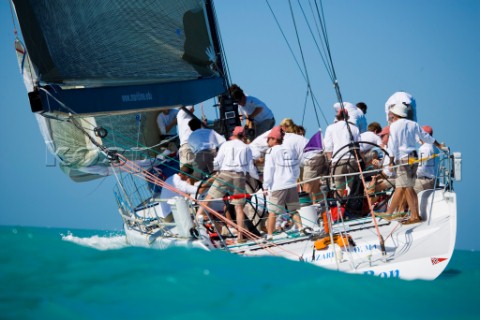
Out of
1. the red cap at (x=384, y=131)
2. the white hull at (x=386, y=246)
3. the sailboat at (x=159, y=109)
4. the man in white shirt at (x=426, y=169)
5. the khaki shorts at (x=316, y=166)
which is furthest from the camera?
the red cap at (x=384, y=131)

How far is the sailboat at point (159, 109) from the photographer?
826cm

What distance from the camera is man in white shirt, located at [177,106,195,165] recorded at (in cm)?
1019

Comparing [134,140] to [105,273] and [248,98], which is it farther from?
[105,273]

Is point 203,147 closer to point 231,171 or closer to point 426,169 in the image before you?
point 231,171

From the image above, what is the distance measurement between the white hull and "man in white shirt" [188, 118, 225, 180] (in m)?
1.19

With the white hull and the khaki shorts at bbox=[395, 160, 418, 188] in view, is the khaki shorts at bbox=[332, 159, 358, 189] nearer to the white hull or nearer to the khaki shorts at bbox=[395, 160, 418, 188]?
the white hull

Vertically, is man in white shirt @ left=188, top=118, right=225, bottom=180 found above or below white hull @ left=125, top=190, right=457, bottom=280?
above

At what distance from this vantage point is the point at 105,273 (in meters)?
6.71

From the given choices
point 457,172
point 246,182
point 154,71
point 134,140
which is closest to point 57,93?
point 154,71

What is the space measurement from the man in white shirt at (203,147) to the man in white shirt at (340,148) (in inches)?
54.4

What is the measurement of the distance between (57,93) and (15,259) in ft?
5.82

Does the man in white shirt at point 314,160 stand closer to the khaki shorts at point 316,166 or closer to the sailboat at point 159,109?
the khaki shorts at point 316,166

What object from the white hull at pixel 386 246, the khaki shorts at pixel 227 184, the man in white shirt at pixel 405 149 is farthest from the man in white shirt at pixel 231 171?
the man in white shirt at pixel 405 149

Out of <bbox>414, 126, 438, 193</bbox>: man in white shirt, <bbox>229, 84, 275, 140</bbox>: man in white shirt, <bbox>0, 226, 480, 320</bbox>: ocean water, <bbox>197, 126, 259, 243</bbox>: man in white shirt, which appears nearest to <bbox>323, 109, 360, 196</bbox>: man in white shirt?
<bbox>414, 126, 438, 193</bbox>: man in white shirt
